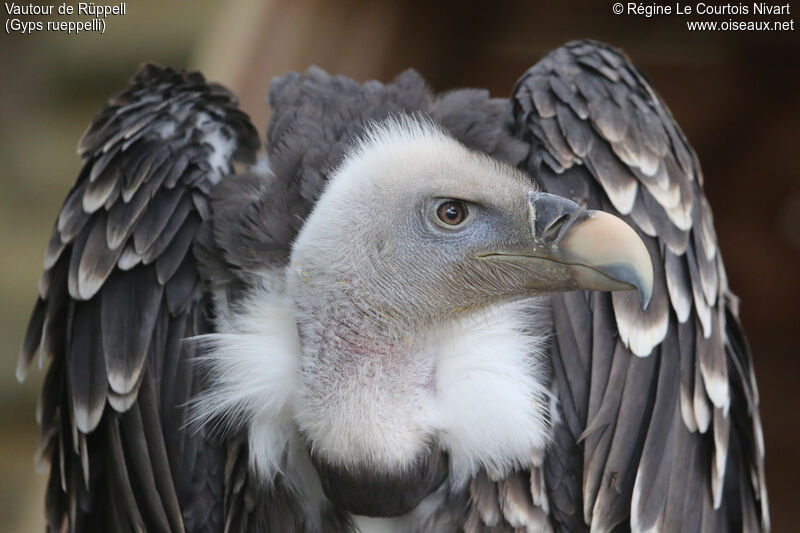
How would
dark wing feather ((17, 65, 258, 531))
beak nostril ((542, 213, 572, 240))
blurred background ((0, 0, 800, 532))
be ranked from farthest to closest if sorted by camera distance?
blurred background ((0, 0, 800, 532)) → dark wing feather ((17, 65, 258, 531)) → beak nostril ((542, 213, 572, 240))

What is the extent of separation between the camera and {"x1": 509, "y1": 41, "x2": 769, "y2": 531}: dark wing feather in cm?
193

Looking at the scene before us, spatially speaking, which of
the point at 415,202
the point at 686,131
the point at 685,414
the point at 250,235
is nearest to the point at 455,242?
the point at 415,202

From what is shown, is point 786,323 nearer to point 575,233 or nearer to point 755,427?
point 755,427

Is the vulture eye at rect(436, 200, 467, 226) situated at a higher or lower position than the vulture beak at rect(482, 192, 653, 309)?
higher

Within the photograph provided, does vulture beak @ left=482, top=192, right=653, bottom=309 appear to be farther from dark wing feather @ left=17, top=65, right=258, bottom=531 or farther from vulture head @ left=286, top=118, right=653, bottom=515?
dark wing feather @ left=17, top=65, right=258, bottom=531

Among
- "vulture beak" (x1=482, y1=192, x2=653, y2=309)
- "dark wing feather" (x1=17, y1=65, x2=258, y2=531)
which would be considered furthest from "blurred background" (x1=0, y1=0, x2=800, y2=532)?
"vulture beak" (x1=482, y1=192, x2=653, y2=309)

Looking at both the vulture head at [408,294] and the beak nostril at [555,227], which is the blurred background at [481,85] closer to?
the vulture head at [408,294]

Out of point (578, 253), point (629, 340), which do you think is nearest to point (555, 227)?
point (578, 253)

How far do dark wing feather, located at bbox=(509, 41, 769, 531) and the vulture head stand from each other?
0.42 feet

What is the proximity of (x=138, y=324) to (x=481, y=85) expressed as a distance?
255 centimetres

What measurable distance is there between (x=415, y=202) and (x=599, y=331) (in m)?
0.46

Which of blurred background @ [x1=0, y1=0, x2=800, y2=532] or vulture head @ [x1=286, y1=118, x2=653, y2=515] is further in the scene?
blurred background @ [x1=0, y1=0, x2=800, y2=532]

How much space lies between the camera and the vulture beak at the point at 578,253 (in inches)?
65.1

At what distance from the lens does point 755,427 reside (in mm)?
2281
